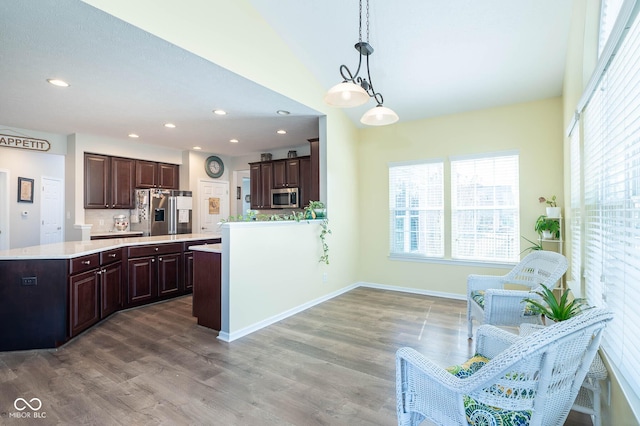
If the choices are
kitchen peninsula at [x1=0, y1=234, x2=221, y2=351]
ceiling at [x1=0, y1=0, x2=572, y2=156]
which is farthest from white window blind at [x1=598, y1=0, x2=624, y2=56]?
kitchen peninsula at [x1=0, y1=234, x2=221, y2=351]

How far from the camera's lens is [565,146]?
370cm

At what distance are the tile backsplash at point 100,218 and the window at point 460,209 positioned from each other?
515cm

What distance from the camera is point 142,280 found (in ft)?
14.1

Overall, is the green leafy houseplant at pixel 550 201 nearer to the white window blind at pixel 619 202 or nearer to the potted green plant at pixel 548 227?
the potted green plant at pixel 548 227

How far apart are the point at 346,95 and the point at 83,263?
3120 millimetres

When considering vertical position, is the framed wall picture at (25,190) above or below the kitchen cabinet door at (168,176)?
below

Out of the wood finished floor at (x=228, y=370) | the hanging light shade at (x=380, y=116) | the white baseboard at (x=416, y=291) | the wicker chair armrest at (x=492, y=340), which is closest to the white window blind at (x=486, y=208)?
the white baseboard at (x=416, y=291)

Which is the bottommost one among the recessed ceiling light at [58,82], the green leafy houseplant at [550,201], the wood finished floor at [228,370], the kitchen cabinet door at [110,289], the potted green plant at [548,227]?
the wood finished floor at [228,370]

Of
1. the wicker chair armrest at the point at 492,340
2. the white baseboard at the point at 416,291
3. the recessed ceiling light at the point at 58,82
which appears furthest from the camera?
the white baseboard at the point at 416,291

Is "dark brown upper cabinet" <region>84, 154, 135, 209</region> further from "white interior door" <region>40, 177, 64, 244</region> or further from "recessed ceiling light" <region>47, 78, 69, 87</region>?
"recessed ceiling light" <region>47, 78, 69, 87</region>

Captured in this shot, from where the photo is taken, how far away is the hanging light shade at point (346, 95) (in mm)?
2346

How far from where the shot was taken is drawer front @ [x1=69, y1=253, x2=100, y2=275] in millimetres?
3134

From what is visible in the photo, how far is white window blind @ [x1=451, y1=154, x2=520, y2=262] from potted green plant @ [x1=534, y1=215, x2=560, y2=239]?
0.40 metres

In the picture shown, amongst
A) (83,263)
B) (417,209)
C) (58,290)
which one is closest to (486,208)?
(417,209)
